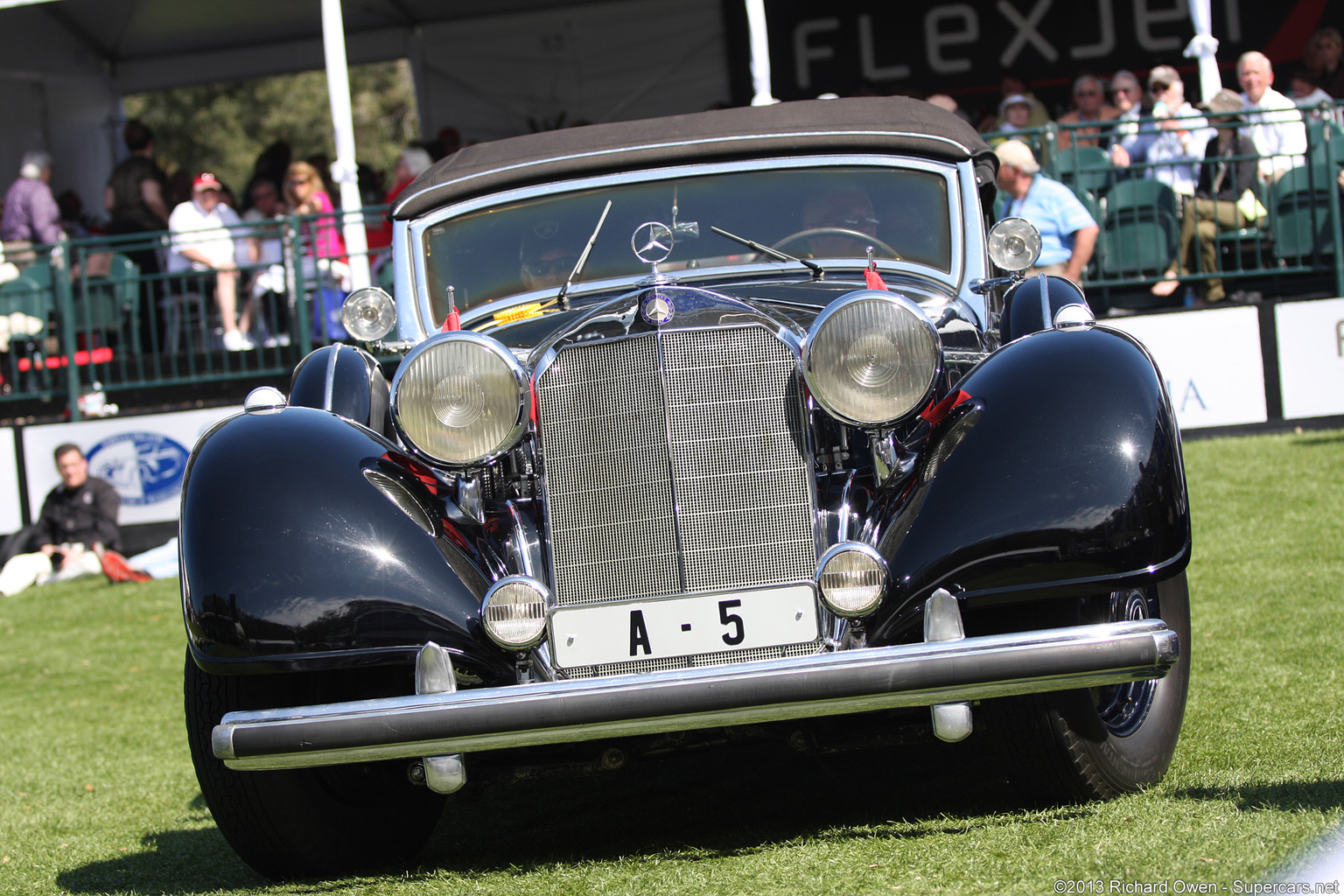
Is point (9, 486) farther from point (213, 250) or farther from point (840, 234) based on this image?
point (840, 234)

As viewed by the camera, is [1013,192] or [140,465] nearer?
[1013,192]

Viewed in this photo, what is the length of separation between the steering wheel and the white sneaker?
7.40 m

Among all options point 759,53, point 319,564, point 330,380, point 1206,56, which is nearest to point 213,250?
point 759,53

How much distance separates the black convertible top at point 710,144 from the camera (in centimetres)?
434

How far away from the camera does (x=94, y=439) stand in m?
10.4

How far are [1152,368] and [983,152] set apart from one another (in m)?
1.56

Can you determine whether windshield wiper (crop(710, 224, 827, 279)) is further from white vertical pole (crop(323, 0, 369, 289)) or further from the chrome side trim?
white vertical pole (crop(323, 0, 369, 289))

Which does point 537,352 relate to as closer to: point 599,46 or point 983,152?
point 983,152

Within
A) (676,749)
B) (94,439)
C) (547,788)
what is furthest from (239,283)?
(676,749)

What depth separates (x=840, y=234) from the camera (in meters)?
4.26

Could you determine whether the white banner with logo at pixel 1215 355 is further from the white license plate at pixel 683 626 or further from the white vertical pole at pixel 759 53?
the white license plate at pixel 683 626

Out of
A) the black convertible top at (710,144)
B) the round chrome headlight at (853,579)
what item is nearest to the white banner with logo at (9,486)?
the black convertible top at (710,144)

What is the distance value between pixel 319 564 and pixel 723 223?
177cm

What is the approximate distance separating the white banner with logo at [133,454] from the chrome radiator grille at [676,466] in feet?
24.3
